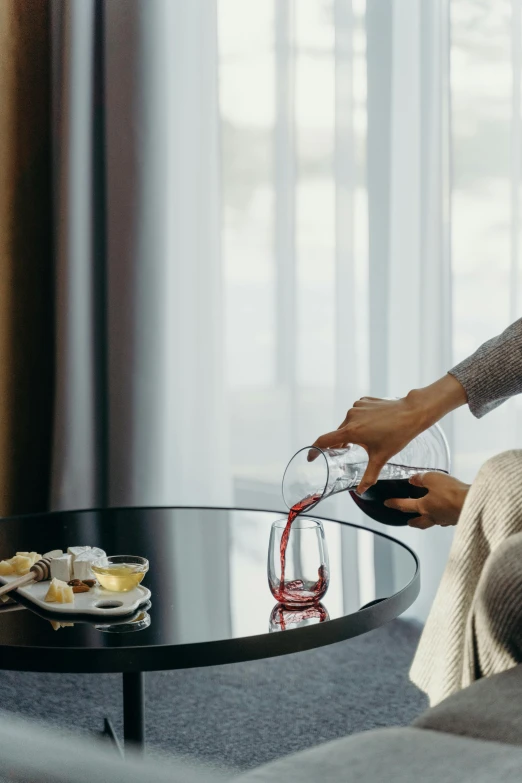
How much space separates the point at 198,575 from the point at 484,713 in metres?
0.72

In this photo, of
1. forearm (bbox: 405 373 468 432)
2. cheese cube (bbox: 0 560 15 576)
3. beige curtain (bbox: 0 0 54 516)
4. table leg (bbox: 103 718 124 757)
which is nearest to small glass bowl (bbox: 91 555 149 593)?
cheese cube (bbox: 0 560 15 576)

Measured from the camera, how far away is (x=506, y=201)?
2.13 meters

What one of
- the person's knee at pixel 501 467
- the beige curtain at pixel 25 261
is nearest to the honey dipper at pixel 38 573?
the person's knee at pixel 501 467

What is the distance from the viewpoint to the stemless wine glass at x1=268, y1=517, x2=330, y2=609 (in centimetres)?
103

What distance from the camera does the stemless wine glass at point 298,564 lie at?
1.03m

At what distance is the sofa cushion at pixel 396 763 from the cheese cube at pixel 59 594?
64cm

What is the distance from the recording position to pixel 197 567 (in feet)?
4.19

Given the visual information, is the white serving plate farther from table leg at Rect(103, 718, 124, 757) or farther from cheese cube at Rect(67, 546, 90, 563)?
table leg at Rect(103, 718, 124, 757)

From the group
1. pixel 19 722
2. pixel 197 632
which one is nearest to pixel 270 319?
pixel 19 722

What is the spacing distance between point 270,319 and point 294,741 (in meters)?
1.11

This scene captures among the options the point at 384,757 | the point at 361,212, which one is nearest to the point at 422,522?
the point at 384,757

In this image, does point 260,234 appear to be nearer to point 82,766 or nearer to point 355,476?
point 355,476

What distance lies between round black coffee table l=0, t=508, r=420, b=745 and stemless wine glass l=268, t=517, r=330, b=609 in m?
0.03

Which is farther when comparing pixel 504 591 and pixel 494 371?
pixel 494 371
